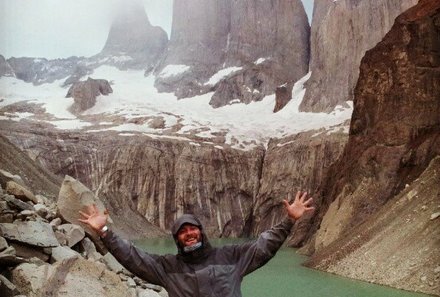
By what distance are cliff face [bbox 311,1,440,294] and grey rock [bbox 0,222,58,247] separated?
56.1 feet

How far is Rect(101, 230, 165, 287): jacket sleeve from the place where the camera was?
4.76 metres

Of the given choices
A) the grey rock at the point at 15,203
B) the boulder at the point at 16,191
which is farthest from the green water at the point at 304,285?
the grey rock at the point at 15,203

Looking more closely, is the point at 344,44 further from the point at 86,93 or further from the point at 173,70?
the point at 86,93

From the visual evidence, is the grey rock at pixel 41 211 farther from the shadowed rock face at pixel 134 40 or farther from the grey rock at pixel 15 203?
the shadowed rock face at pixel 134 40

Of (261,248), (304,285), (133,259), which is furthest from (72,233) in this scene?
(304,285)

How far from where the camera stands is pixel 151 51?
129125 millimetres

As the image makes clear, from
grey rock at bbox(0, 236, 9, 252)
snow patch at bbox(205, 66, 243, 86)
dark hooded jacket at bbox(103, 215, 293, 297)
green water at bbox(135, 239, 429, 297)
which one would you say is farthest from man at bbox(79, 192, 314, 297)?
snow patch at bbox(205, 66, 243, 86)

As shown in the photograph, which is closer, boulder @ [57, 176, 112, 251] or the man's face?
the man's face

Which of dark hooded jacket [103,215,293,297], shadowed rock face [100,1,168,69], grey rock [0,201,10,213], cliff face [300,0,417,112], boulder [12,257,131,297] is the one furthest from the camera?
shadowed rock face [100,1,168,69]

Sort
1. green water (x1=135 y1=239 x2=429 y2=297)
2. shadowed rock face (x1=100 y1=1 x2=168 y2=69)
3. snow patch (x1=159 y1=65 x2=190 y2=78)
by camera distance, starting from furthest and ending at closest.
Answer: shadowed rock face (x1=100 y1=1 x2=168 y2=69) → snow patch (x1=159 y1=65 x2=190 y2=78) → green water (x1=135 y1=239 x2=429 y2=297)

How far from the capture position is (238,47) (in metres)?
105

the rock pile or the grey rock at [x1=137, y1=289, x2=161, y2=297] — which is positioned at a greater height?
the rock pile

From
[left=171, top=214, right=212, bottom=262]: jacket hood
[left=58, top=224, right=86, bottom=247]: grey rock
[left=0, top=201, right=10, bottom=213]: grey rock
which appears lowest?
[left=58, top=224, right=86, bottom=247]: grey rock

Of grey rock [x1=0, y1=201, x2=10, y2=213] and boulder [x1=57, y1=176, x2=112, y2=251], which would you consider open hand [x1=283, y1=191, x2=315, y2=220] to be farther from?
boulder [x1=57, y1=176, x2=112, y2=251]
